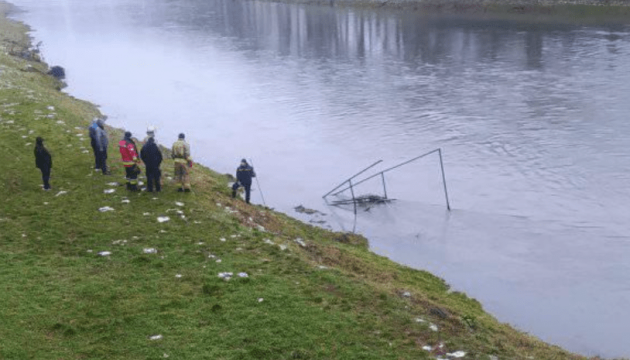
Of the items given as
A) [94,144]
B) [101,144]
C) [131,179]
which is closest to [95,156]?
[94,144]

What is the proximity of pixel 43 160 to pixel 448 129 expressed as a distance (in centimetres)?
3498

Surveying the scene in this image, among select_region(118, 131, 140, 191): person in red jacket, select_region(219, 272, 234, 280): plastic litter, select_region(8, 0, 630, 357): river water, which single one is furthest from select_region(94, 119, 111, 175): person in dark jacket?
select_region(8, 0, 630, 357): river water

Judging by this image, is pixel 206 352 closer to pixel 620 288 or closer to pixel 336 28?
pixel 620 288

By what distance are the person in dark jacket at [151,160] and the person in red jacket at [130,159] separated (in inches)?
21.2

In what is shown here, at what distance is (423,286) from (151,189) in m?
12.1

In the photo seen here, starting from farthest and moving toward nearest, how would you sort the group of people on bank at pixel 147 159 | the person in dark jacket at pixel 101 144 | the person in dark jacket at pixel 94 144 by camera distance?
the person in dark jacket at pixel 94 144, the person in dark jacket at pixel 101 144, the group of people on bank at pixel 147 159

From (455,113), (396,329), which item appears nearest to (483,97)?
(455,113)

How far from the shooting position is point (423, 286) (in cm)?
2611

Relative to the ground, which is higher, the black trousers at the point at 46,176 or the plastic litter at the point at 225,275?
the black trousers at the point at 46,176

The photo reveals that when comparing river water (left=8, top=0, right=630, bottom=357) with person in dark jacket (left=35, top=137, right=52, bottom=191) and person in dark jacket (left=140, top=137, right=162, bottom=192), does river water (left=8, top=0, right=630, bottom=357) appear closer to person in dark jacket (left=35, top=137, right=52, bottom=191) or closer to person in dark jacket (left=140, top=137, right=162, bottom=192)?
person in dark jacket (left=140, top=137, right=162, bottom=192)

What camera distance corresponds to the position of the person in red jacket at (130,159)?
26.8 m

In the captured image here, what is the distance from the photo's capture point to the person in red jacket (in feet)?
87.9

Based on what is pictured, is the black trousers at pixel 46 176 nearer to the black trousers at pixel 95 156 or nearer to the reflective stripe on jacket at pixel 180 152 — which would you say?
the black trousers at pixel 95 156

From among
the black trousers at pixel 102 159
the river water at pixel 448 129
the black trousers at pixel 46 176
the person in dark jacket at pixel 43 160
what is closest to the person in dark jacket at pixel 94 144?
the black trousers at pixel 102 159
